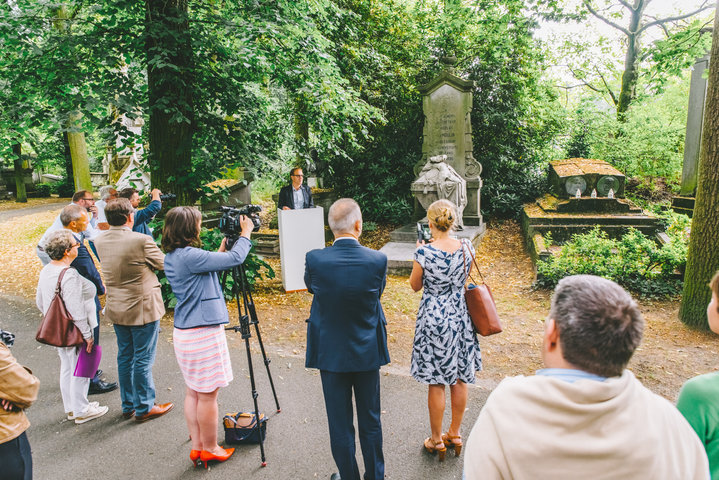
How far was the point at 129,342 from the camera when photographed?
3.84 meters

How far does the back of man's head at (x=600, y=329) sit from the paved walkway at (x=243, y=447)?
225 centimetres

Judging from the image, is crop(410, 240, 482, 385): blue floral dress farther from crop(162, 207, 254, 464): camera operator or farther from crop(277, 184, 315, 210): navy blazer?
crop(277, 184, 315, 210): navy blazer

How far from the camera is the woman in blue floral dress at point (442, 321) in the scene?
124 inches

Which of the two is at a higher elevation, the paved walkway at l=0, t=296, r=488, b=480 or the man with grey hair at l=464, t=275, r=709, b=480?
the man with grey hair at l=464, t=275, r=709, b=480

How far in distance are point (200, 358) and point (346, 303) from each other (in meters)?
1.20

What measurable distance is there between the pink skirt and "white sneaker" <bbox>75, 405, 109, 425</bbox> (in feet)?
4.80

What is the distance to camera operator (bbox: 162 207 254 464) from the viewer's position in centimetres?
306

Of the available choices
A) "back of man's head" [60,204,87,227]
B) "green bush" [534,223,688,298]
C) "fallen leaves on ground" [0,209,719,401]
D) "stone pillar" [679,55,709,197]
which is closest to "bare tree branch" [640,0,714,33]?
"stone pillar" [679,55,709,197]

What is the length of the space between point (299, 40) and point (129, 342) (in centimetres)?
453

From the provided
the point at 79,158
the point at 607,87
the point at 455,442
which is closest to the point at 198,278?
the point at 455,442

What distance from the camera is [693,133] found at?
412 inches

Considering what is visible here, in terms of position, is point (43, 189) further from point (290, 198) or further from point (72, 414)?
point (72, 414)

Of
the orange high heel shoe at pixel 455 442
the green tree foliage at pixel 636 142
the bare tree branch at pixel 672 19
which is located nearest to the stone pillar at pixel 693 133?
the green tree foliage at pixel 636 142

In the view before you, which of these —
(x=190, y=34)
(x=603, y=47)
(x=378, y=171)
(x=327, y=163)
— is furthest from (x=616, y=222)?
(x=603, y=47)
